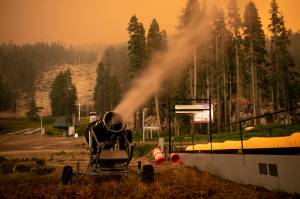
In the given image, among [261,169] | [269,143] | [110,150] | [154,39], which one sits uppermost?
[154,39]

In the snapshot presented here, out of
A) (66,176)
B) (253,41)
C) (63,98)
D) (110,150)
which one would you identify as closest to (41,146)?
(253,41)

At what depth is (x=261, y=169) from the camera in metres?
9.69

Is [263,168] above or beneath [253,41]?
beneath

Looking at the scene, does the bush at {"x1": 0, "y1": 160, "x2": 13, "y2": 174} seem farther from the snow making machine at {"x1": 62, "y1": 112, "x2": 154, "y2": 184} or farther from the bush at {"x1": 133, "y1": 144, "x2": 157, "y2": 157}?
the bush at {"x1": 133, "y1": 144, "x2": 157, "y2": 157}

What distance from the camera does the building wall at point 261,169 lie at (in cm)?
811

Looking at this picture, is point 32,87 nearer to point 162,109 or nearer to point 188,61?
point 162,109

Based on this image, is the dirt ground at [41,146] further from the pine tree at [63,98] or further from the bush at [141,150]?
the pine tree at [63,98]

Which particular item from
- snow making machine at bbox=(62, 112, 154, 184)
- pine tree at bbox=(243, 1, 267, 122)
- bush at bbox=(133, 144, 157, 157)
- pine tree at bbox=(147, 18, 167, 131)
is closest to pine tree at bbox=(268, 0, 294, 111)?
pine tree at bbox=(243, 1, 267, 122)

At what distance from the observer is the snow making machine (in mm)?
12086

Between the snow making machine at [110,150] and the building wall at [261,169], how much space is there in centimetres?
284

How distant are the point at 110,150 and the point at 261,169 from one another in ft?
18.2

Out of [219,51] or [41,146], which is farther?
[219,51]

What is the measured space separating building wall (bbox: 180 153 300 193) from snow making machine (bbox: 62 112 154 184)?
9.32 feet

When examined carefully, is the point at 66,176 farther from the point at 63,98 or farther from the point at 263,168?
the point at 63,98
